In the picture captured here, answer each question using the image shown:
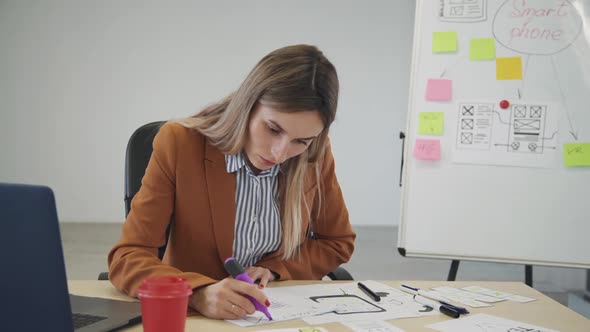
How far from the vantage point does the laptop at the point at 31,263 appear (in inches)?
23.2

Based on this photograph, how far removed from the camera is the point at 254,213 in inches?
55.3

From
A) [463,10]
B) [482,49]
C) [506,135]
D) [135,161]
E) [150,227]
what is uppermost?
[463,10]

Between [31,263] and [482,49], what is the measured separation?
1953 millimetres

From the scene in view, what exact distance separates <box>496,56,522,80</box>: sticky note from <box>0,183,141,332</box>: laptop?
6.32 feet

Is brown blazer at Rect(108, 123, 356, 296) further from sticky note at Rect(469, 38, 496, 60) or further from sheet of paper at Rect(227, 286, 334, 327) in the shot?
sticky note at Rect(469, 38, 496, 60)

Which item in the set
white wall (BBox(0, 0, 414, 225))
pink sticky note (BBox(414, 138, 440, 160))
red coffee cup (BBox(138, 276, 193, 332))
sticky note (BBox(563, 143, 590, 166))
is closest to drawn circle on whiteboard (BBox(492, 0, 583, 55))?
sticky note (BBox(563, 143, 590, 166))

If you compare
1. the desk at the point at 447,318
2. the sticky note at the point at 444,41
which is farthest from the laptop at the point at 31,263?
the sticky note at the point at 444,41

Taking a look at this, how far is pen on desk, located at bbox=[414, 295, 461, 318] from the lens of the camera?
111 cm

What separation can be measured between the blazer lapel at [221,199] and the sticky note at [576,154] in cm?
140

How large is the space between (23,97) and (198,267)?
3753 mm

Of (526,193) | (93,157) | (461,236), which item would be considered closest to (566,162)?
(526,193)

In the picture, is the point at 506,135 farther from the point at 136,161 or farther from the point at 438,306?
the point at 136,161

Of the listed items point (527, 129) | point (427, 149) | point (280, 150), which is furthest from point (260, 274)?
point (527, 129)

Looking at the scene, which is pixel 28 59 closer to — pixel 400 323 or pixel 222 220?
pixel 222 220
